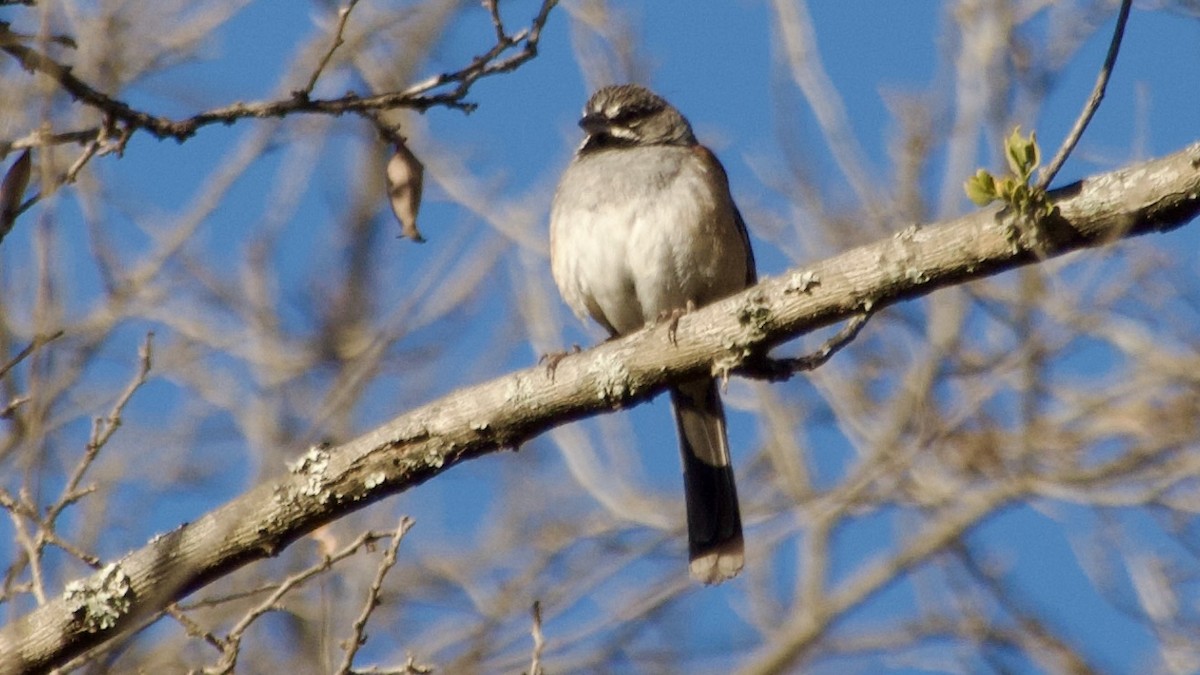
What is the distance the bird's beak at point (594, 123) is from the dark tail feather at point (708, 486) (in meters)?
1.11

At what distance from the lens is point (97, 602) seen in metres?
A: 3.54

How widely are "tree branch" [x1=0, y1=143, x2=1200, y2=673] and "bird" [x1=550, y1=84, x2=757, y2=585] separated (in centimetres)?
148

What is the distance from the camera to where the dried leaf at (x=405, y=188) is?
402 cm

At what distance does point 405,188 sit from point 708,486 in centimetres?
215

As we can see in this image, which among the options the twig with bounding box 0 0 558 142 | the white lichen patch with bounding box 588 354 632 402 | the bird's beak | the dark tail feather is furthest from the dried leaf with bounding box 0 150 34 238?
the bird's beak

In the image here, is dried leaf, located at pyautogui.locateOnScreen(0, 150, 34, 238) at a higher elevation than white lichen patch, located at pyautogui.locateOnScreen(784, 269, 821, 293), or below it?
higher

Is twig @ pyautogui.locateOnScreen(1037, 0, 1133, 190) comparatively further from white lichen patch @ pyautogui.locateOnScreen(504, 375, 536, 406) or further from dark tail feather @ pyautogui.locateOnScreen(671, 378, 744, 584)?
dark tail feather @ pyautogui.locateOnScreen(671, 378, 744, 584)

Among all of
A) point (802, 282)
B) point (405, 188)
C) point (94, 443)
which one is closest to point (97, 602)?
point (94, 443)

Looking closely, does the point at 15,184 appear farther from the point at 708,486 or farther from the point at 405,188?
the point at 708,486

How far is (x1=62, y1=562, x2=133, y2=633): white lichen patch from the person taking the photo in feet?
11.6

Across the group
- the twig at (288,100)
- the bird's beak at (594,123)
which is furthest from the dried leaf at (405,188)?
the bird's beak at (594,123)

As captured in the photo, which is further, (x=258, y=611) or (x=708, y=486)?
(x=708, y=486)

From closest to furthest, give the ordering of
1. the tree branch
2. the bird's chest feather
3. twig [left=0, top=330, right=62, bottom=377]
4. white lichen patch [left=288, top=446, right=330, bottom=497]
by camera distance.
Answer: twig [left=0, top=330, right=62, bottom=377] → the tree branch → white lichen patch [left=288, top=446, right=330, bottom=497] → the bird's chest feather

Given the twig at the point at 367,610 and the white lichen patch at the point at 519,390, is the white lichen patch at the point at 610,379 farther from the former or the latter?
the twig at the point at 367,610
